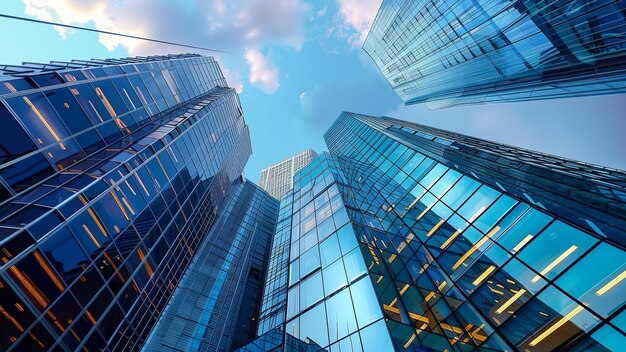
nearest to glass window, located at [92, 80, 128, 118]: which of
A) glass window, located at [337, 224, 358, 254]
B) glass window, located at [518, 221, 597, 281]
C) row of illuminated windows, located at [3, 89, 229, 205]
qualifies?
row of illuminated windows, located at [3, 89, 229, 205]

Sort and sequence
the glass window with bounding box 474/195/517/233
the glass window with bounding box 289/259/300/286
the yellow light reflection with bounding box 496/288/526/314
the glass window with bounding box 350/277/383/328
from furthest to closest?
the glass window with bounding box 289/259/300/286 < the glass window with bounding box 474/195/517/233 < the glass window with bounding box 350/277/383/328 < the yellow light reflection with bounding box 496/288/526/314

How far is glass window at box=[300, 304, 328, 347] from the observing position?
12.6 meters

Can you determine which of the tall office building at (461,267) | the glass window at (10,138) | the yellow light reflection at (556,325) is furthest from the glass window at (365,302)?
the glass window at (10,138)

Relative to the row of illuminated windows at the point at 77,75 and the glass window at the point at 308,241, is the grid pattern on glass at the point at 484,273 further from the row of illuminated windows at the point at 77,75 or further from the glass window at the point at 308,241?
the row of illuminated windows at the point at 77,75

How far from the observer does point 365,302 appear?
39.8 ft

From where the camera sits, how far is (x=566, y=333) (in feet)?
27.0

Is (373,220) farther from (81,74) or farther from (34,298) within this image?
(81,74)

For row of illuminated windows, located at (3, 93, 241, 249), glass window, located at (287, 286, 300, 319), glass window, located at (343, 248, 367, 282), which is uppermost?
row of illuminated windows, located at (3, 93, 241, 249)

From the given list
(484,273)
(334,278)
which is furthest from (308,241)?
(484,273)

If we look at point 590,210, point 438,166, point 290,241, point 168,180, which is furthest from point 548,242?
point 168,180

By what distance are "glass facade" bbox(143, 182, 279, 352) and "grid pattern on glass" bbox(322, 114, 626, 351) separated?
16.8m

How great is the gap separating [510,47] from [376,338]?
101ft

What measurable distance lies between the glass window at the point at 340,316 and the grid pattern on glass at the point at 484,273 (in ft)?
3.73

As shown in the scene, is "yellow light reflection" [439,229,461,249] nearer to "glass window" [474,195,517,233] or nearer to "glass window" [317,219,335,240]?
"glass window" [474,195,517,233]
